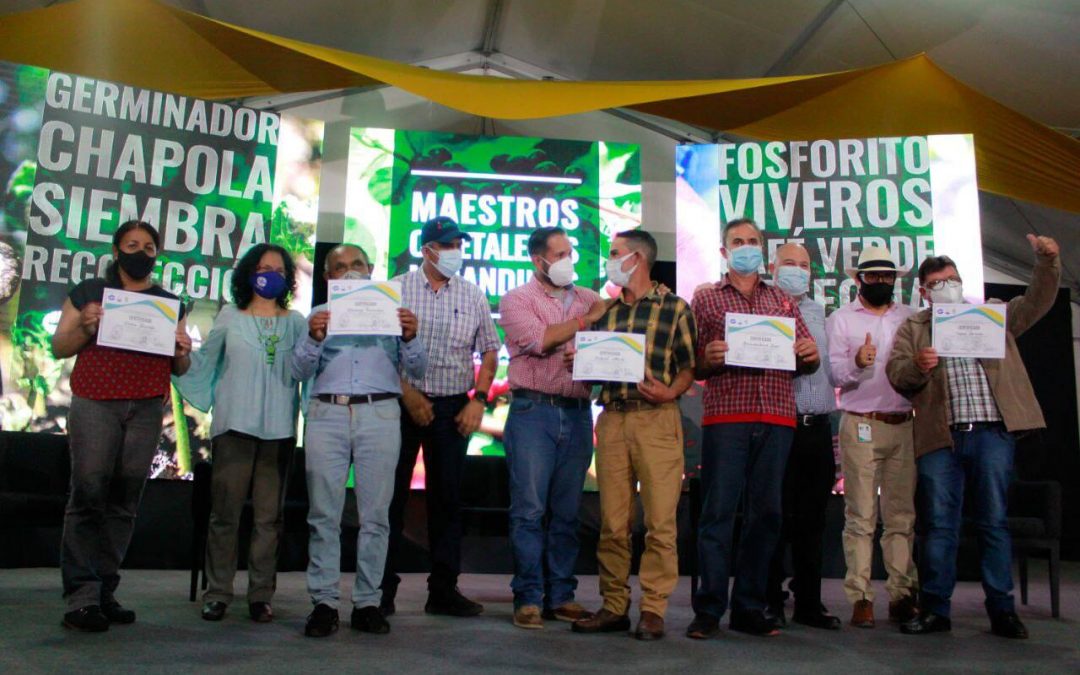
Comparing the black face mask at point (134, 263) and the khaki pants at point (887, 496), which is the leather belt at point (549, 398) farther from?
the black face mask at point (134, 263)

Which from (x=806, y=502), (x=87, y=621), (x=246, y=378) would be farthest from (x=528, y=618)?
(x=87, y=621)

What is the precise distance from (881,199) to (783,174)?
566 mm

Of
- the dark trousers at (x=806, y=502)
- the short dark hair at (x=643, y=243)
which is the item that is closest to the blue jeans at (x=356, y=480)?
the short dark hair at (x=643, y=243)

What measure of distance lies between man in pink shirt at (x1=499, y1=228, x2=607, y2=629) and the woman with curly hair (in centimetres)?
86

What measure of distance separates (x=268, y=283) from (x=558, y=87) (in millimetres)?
1722

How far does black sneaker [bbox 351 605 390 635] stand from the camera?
10.4ft

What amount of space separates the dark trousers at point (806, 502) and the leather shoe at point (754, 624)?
1.47 ft

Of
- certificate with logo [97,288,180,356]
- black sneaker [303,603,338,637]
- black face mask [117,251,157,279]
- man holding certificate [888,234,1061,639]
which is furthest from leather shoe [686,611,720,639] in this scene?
black face mask [117,251,157,279]

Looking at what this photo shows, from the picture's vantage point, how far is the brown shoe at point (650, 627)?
10.4ft

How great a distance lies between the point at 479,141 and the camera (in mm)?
6816

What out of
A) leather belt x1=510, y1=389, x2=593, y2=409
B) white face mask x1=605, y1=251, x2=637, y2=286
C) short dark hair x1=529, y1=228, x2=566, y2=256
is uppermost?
short dark hair x1=529, y1=228, x2=566, y2=256

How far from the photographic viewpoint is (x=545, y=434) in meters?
3.56

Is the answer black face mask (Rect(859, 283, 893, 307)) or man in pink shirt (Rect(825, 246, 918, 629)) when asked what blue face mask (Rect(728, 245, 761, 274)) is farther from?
black face mask (Rect(859, 283, 893, 307))

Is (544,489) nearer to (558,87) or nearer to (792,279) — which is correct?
A: (792,279)
